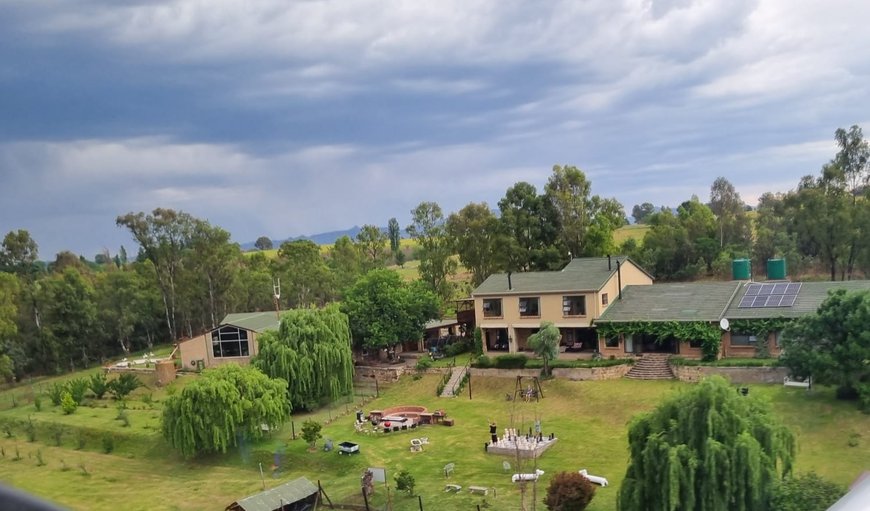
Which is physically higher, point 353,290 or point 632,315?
point 353,290

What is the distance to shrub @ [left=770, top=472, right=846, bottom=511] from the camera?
14.1m

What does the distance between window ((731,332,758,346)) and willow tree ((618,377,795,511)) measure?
17144 millimetres

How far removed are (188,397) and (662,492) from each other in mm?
20759

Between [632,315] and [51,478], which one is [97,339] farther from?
[632,315]

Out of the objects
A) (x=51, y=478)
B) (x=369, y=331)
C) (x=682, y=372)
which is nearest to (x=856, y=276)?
(x=682, y=372)

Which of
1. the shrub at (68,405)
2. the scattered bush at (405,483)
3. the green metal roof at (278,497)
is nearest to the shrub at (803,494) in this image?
the scattered bush at (405,483)

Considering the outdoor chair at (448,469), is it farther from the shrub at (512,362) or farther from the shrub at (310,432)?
the shrub at (512,362)

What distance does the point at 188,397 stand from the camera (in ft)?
93.1

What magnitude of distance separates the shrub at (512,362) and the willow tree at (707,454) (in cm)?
1874

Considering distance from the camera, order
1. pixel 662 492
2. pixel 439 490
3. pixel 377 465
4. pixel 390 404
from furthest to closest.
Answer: pixel 390 404 < pixel 377 465 < pixel 439 490 < pixel 662 492

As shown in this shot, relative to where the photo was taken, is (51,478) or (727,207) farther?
(727,207)

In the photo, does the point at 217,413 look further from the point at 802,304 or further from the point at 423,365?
the point at 802,304

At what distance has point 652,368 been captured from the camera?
1284 inches

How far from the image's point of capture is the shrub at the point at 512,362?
Answer: 3522 cm
